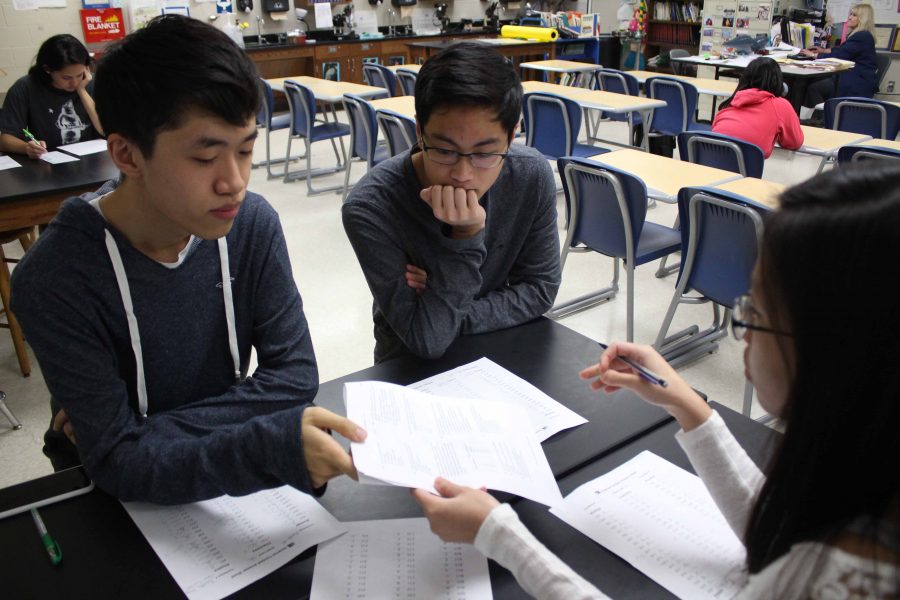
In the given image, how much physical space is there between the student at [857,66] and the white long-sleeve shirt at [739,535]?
7137mm

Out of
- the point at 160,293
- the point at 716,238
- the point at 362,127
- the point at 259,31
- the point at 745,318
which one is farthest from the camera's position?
the point at 259,31

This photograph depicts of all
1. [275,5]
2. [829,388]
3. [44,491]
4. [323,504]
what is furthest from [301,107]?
[829,388]

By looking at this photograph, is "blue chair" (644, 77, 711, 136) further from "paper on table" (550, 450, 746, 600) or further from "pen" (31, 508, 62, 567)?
"pen" (31, 508, 62, 567)

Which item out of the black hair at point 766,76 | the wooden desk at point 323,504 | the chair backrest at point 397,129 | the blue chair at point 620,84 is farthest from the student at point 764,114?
the wooden desk at point 323,504

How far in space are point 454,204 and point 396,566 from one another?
2.60ft

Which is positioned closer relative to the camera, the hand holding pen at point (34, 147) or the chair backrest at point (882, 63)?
the hand holding pen at point (34, 147)

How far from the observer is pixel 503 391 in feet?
4.07

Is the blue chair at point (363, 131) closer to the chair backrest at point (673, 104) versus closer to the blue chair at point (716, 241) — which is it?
the chair backrest at point (673, 104)

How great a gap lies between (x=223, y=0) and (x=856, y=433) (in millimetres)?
8470

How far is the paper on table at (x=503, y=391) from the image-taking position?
1161 mm

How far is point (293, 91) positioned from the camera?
521 centimetres

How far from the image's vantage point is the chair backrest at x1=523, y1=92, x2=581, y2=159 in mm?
4309

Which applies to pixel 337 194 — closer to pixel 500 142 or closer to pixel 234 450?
pixel 500 142

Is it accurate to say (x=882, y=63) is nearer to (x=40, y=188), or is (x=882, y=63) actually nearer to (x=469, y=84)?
(x=469, y=84)
